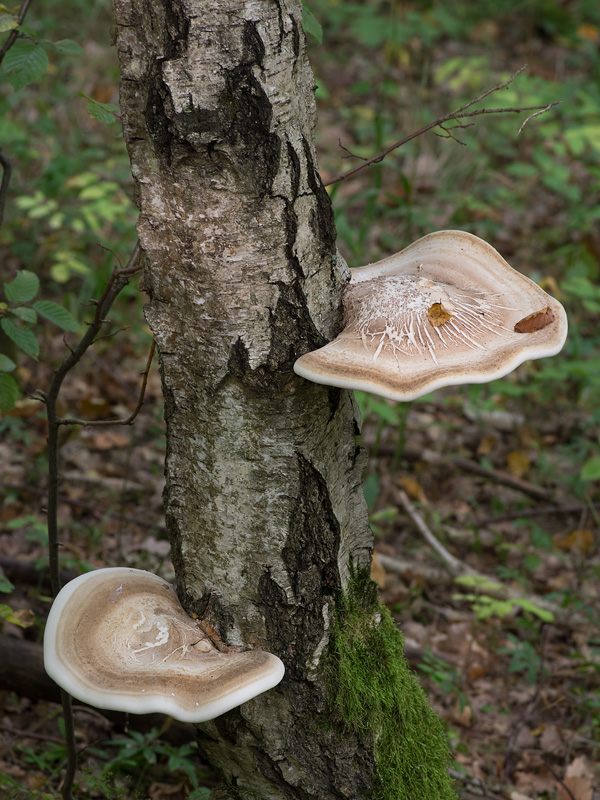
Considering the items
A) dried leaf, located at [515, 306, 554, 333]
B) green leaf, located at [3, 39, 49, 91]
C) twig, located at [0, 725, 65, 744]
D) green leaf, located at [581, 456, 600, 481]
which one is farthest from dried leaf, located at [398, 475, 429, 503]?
green leaf, located at [3, 39, 49, 91]

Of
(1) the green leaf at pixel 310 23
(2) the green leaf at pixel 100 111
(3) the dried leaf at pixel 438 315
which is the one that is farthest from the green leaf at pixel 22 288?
(3) the dried leaf at pixel 438 315

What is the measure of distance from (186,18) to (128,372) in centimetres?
438

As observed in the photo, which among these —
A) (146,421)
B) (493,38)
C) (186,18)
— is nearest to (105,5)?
(493,38)

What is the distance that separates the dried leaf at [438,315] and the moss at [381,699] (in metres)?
0.97

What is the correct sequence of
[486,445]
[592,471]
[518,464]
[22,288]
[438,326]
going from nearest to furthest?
[438,326] → [22,288] → [592,471] → [518,464] → [486,445]

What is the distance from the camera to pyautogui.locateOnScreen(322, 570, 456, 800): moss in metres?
2.31

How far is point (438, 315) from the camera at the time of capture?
199 centimetres

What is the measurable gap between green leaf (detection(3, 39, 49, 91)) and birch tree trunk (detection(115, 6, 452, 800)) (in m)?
0.91

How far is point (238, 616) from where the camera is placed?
88.5 inches

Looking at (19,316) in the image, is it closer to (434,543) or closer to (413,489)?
(434,543)

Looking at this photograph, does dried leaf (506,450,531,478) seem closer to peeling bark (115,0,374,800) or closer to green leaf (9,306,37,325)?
peeling bark (115,0,374,800)

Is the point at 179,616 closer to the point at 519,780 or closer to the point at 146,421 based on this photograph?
the point at 519,780

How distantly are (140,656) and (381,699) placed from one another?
90 centimetres

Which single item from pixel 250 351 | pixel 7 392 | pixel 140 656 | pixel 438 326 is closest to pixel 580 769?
pixel 140 656
